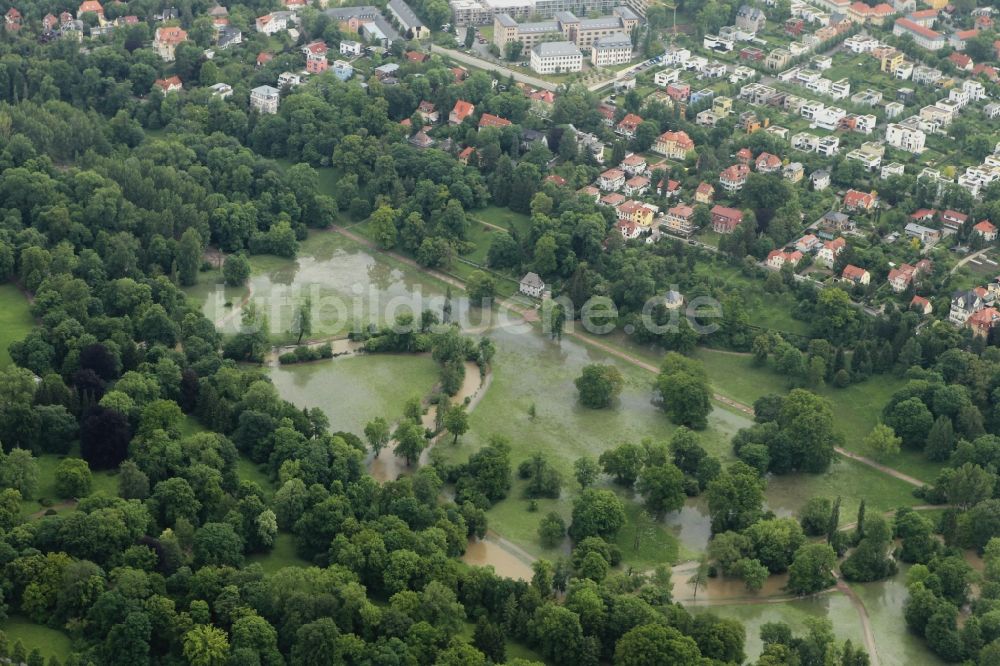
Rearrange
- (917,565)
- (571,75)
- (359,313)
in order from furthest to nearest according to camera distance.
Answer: (571,75) → (359,313) → (917,565)

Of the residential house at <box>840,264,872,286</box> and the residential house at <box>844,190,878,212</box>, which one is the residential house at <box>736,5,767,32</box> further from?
the residential house at <box>840,264,872,286</box>

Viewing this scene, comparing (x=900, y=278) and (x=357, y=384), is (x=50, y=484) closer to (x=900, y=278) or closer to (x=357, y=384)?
(x=357, y=384)

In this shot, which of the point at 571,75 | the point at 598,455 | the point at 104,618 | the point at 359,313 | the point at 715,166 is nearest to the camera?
the point at 104,618

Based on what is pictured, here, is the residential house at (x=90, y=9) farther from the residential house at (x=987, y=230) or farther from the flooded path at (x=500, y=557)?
the residential house at (x=987, y=230)

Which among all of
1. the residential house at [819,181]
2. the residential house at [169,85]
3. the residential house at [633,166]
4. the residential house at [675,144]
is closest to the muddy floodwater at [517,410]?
the residential house at [633,166]

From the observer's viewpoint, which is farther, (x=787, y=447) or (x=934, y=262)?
(x=934, y=262)

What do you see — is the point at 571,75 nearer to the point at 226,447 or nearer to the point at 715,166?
the point at 715,166

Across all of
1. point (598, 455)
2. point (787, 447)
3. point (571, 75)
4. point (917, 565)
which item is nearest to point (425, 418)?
point (598, 455)
